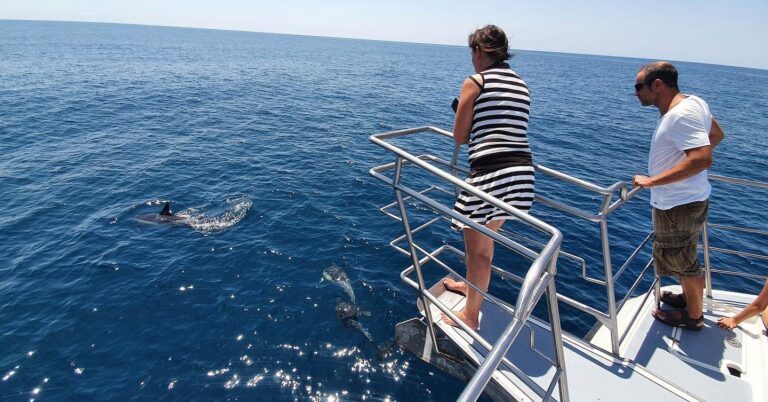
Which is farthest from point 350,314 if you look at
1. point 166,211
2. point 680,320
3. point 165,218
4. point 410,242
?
point 166,211

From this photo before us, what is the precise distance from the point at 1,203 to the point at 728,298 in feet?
68.4

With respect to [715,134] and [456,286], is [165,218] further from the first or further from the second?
[715,134]

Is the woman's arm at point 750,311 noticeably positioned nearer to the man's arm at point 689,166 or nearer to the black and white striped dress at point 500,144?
the man's arm at point 689,166

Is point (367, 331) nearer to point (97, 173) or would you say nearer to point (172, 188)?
point (172, 188)

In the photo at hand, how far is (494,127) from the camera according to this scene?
3514 mm

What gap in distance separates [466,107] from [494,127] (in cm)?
33

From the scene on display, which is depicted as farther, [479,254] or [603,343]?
[603,343]

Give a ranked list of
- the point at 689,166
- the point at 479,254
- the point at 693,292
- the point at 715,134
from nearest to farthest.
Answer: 1. the point at 689,166
2. the point at 479,254
3. the point at 715,134
4. the point at 693,292

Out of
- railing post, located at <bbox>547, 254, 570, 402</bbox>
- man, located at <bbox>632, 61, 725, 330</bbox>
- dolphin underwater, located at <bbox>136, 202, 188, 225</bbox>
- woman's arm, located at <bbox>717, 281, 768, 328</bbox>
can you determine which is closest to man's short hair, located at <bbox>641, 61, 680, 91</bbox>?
man, located at <bbox>632, 61, 725, 330</bbox>

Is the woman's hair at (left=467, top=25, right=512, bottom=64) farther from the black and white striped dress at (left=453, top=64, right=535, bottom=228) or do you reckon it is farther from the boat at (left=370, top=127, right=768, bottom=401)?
the boat at (left=370, top=127, right=768, bottom=401)

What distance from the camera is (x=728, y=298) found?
573 cm

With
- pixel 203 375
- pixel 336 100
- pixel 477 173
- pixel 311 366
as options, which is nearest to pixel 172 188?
pixel 203 375

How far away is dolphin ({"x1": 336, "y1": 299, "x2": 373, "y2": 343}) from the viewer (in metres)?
8.05

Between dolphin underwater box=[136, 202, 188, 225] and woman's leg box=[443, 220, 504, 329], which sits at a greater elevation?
woman's leg box=[443, 220, 504, 329]
